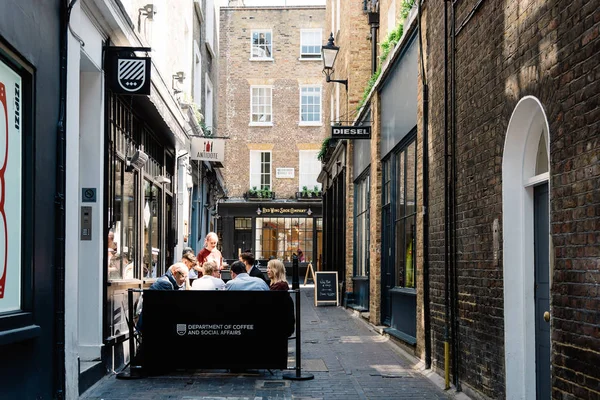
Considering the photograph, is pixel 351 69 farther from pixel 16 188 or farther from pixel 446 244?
pixel 16 188

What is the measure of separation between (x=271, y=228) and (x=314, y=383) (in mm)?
30175

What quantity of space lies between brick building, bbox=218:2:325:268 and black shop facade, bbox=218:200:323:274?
50 millimetres

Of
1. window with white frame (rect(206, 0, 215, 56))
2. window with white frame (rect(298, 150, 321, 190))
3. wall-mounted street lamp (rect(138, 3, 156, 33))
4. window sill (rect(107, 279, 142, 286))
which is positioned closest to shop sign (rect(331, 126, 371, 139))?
wall-mounted street lamp (rect(138, 3, 156, 33))

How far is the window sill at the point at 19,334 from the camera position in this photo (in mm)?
5613

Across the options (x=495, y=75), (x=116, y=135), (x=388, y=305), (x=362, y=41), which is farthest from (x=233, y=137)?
(x=495, y=75)

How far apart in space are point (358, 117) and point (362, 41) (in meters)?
2.45

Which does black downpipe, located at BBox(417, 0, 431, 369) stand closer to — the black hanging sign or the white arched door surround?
the white arched door surround

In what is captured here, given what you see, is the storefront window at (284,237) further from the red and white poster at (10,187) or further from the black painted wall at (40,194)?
the red and white poster at (10,187)

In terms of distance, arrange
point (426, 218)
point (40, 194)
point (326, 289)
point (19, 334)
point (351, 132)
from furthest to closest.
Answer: point (326, 289), point (351, 132), point (426, 218), point (40, 194), point (19, 334)

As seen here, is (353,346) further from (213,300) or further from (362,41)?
(362,41)

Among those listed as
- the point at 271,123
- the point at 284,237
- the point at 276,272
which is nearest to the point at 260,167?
the point at 271,123

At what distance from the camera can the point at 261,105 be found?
39.9 meters

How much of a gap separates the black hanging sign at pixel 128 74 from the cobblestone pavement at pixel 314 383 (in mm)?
3456

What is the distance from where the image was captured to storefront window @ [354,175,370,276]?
59.6 ft
